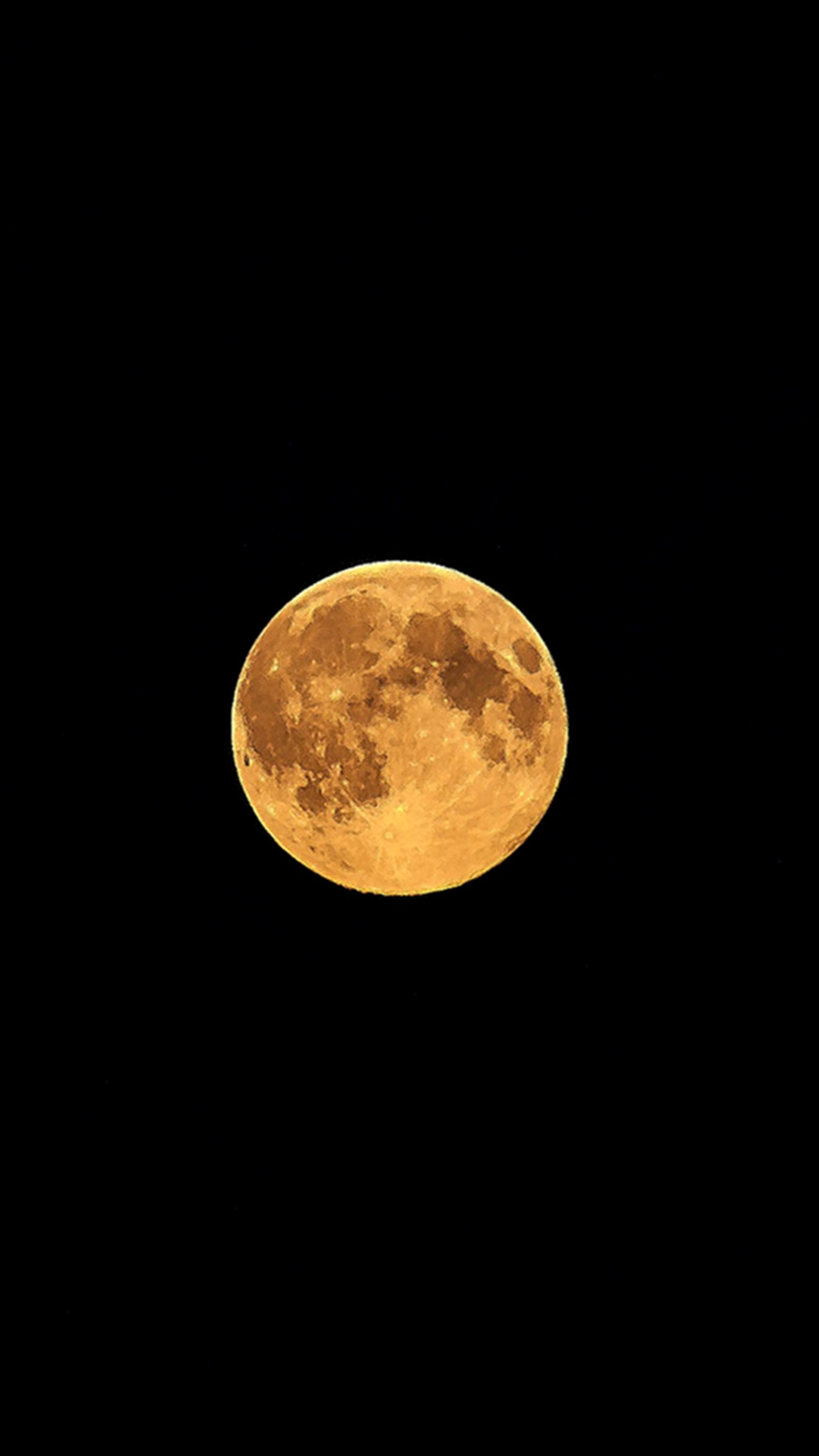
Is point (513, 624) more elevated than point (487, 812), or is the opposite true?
point (513, 624)

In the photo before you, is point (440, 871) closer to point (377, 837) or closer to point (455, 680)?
point (377, 837)

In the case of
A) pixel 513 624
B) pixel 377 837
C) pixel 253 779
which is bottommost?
pixel 377 837

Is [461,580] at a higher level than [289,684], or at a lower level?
higher

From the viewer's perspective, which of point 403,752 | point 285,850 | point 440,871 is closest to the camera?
point 403,752

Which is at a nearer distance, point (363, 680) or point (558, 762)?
point (363, 680)

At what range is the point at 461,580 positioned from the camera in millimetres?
7930

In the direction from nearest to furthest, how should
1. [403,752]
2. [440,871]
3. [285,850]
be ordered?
[403,752] → [440,871] → [285,850]

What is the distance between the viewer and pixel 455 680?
7363 millimetres

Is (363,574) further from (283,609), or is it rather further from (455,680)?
(455,680)

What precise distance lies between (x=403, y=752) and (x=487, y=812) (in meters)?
0.76

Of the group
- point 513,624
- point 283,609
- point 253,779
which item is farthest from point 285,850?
point 513,624

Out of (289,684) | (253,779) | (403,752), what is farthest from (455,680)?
(253,779)

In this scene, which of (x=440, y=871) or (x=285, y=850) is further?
(x=285, y=850)

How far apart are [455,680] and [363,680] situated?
0.59 metres
